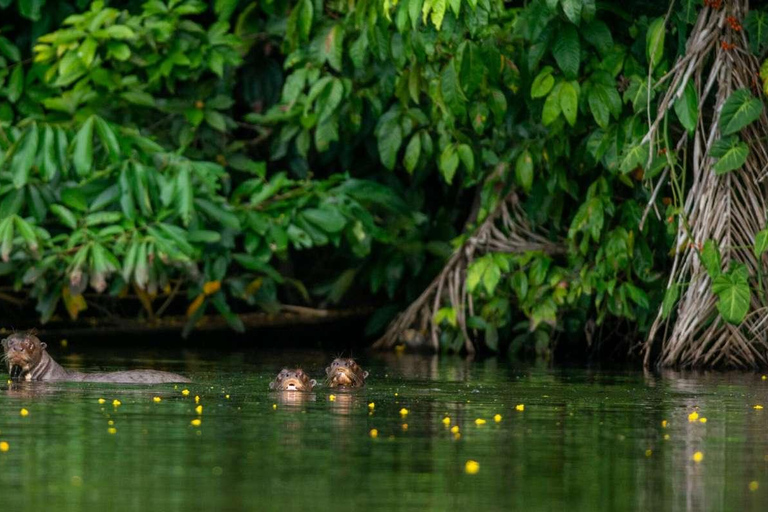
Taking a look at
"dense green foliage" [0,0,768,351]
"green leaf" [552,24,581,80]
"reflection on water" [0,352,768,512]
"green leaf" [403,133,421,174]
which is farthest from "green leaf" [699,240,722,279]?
"green leaf" [403,133,421,174]

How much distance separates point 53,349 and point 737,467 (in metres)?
10.7

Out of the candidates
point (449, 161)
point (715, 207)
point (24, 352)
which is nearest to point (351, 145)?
point (449, 161)

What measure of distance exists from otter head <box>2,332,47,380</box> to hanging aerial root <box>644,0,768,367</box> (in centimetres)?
521

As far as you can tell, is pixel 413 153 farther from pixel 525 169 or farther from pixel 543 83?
pixel 543 83

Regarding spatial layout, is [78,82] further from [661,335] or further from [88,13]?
[661,335]

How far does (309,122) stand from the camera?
18875 mm

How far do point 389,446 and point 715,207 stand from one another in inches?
265

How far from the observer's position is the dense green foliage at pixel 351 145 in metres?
15.0

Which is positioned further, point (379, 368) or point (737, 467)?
point (379, 368)

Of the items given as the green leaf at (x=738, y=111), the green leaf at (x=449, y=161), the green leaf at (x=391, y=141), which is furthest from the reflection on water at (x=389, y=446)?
the green leaf at (x=391, y=141)

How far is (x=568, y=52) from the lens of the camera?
47.6ft

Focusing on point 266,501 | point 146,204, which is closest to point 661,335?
point 146,204

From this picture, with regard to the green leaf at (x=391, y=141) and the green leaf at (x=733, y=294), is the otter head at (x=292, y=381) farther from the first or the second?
the green leaf at (x=391, y=141)

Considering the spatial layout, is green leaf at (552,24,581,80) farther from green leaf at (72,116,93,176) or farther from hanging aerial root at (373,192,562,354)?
green leaf at (72,116,93,176)
